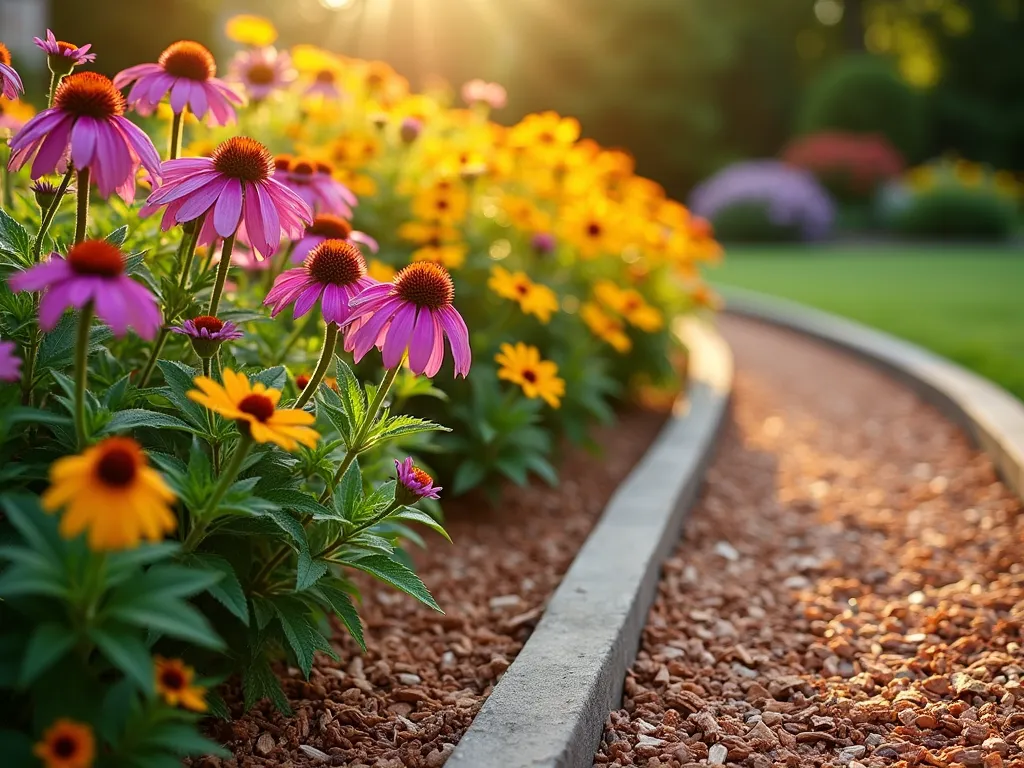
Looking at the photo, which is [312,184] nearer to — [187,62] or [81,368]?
[187,62]

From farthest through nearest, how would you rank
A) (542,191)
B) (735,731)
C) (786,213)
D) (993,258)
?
(786,213) < (993,258) < (542,191) < (735,731)

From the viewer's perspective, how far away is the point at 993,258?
42.7 feet

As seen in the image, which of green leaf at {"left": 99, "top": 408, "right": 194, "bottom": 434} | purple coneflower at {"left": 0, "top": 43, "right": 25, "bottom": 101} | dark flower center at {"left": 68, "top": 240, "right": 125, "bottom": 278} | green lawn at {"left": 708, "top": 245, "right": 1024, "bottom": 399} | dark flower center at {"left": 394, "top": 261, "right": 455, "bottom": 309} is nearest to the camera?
dark flower center at {"left": 68, "top": 240, "right": 125, "bottom": 278}

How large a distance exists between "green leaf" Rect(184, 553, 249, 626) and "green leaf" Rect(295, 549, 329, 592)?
0.35 feet

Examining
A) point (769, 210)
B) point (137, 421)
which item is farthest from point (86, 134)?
point (769, 210)

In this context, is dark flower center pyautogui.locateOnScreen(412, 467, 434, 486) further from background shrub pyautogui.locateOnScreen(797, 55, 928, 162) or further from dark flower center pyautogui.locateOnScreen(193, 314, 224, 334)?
background shrub pyautogui.locateOnScreen(797, 55, 928, 162)

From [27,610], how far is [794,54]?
28846 millimetres

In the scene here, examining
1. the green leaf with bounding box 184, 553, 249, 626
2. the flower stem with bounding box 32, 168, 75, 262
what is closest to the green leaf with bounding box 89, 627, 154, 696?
the green leaf with bounding box 184, 553, 249, 626

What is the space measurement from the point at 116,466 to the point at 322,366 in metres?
0.54

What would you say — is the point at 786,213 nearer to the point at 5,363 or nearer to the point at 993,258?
the point at 993,258

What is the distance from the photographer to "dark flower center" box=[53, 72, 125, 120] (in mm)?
1563

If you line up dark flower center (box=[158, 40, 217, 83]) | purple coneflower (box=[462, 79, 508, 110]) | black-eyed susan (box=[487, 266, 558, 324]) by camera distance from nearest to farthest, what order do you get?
1. dark flower center (box=[158, 40, 217, 83])
2. black-eyed susan (box=[487, 266, 558, 324])
3. purple coneflower (box=[462, 79, 508, 110])

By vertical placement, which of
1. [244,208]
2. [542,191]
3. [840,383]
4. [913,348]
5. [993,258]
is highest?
[993,258]

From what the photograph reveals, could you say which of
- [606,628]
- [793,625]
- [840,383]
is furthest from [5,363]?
[840,383]
